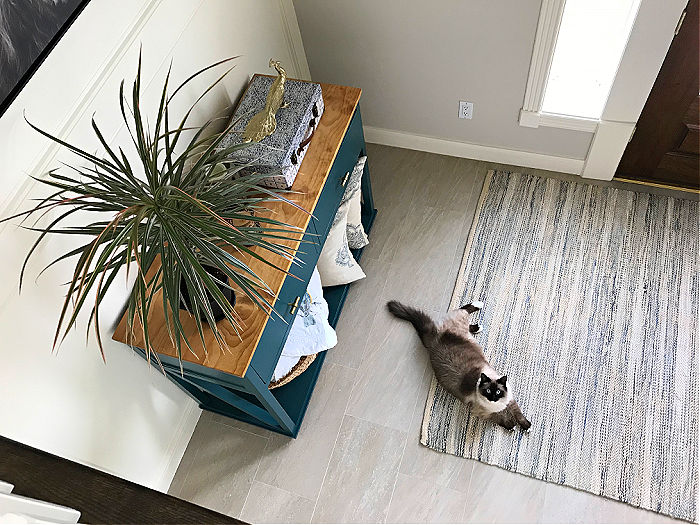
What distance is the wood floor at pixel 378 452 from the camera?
2029mm

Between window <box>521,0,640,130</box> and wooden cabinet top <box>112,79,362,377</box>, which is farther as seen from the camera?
window <box>521,0,640,130</box>

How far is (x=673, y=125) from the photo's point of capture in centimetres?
229

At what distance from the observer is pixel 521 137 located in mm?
2559

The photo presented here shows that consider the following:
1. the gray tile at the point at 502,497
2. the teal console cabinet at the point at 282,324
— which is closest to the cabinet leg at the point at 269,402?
the teal console cabinet at the point at 282,324

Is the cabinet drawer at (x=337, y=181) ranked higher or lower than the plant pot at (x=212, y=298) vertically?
higher

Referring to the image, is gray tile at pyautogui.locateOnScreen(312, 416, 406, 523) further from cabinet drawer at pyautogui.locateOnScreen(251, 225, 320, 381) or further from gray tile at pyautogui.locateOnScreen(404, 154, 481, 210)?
gray tile at pyautogui.locateOnScreen(404, 154, 481, 210)

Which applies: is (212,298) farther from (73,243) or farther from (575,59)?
(575,59)

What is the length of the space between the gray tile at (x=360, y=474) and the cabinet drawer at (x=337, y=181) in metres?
0.75

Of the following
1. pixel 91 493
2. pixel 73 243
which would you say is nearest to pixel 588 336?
pixel 73 243

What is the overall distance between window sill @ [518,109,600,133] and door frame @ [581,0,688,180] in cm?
4

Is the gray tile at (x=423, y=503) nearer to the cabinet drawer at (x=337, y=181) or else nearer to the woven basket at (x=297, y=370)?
the woven basket at (x=297, y=370)

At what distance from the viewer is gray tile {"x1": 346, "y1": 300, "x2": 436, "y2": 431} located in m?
2.22

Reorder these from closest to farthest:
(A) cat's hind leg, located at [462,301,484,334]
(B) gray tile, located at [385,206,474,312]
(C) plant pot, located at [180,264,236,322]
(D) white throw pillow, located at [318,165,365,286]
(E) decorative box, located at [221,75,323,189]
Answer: (C) plant pot, located at [180,264,236,322] → (E) decorative box, located at [221,75,323,189] → (D) white throw pillow, located at [318,165,365,286] → (A) cat's hind leg, located at [462,301,484,334] → (B) gray tile, located at [385,206,474,312]

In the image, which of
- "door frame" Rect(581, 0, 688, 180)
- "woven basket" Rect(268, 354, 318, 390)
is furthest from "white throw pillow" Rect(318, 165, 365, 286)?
"door frame" Rect(581, 0, 688, 180)
